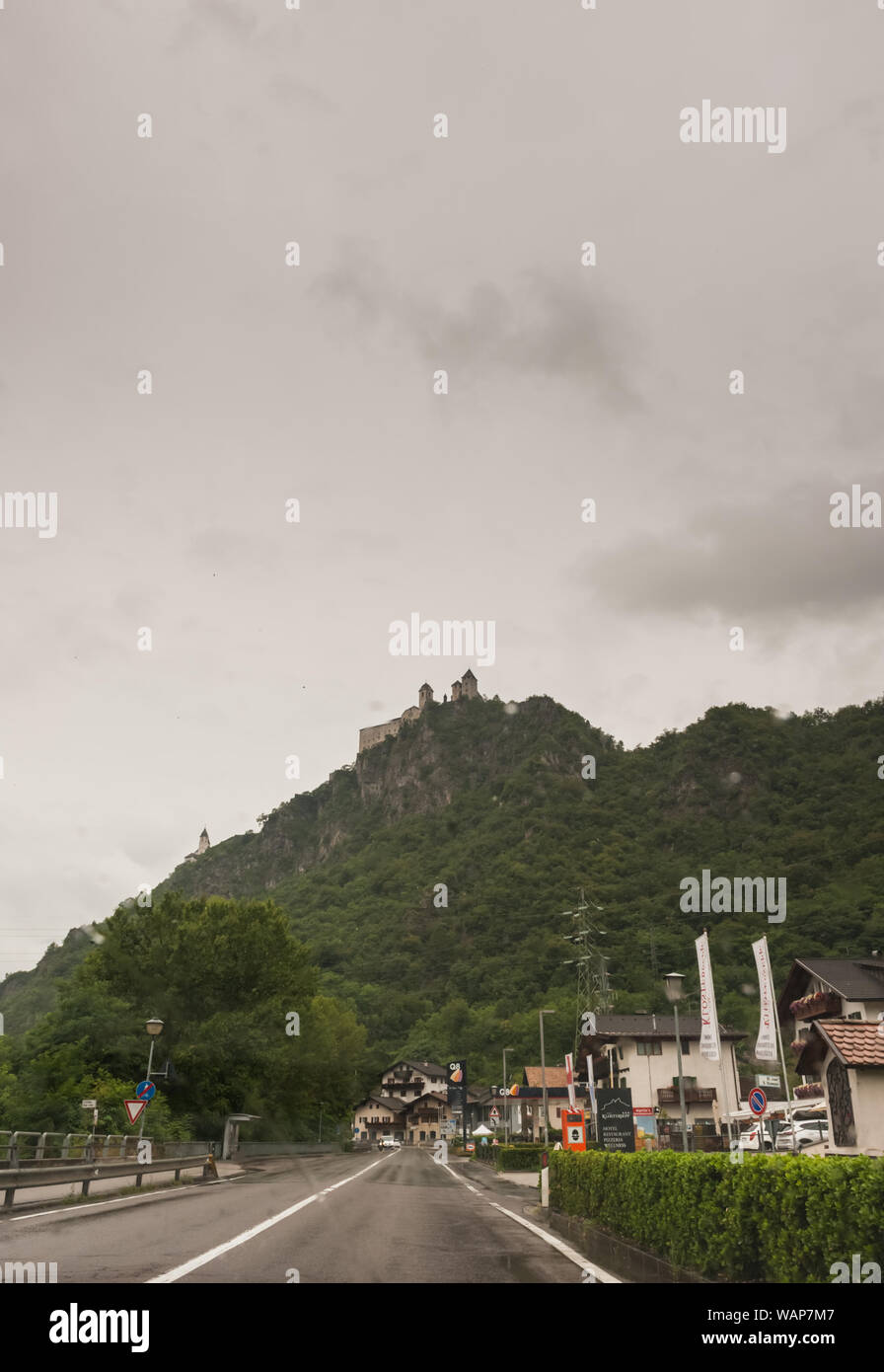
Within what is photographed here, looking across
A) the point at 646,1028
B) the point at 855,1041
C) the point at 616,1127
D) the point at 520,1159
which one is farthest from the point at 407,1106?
the point at 855,1041

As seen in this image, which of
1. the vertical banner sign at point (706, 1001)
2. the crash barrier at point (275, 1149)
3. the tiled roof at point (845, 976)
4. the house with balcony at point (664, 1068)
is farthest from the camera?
the house with balcony at point (664, 1068)

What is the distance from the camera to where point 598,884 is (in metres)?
116

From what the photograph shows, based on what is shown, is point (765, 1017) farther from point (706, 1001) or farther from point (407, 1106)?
point (407, 1106)

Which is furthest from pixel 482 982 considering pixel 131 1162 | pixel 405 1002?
pixel 131 1162

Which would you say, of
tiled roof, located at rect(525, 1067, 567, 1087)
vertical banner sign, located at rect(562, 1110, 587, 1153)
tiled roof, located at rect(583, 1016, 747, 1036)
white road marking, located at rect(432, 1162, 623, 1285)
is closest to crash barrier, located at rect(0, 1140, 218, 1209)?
white road marking, located at rect(432, 1162, 623, 1285)

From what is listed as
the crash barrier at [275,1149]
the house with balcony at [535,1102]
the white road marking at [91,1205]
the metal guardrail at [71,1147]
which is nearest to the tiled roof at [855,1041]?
the white road marking at [91,1205]

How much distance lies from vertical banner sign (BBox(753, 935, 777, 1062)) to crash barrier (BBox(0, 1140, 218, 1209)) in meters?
15.8

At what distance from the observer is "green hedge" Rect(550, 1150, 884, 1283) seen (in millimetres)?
6059

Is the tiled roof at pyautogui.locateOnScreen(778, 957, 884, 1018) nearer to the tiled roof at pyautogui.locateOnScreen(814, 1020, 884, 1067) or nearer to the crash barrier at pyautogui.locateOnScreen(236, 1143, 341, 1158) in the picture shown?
the tiled roof at pyautogui.locateOnScreen(814, 1020, 884, 1067)

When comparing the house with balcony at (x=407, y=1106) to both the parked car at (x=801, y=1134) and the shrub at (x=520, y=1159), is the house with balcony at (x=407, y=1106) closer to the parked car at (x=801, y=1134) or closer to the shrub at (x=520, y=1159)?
the shrub at (x=520, y=1159)

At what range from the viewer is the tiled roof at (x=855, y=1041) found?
50.0ft

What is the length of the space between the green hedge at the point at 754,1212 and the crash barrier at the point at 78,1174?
37.0ft

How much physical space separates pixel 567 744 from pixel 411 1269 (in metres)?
173

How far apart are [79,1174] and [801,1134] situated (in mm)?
25471
